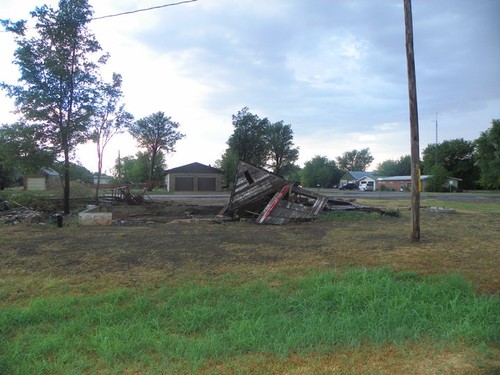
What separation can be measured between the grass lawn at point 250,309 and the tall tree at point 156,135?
2464 inches

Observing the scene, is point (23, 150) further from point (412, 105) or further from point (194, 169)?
point (194, 169)

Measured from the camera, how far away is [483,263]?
698cm

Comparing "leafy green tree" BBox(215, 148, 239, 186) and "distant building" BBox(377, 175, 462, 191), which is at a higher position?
Answer: "leafy green tree" BBox(215, 148, 239, 186)

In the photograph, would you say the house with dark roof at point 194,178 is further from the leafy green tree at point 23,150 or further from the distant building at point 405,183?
the leafy green tree at point 23,150

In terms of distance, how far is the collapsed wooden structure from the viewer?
14625mm

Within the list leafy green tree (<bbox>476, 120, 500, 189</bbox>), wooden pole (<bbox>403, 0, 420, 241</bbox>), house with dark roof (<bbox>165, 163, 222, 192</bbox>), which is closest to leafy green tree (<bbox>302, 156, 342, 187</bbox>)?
leafy green tree (<bbox>476, 120, 500, 189</bbox>)

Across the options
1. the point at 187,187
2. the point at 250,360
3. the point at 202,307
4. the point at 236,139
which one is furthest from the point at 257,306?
the point at 236,139

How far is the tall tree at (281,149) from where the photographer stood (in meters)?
75.6

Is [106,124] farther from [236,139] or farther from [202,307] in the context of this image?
[236,139]

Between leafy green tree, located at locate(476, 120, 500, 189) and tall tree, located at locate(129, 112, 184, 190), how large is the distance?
49322 millimetres

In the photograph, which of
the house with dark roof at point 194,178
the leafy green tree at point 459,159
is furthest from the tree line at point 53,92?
the leafy green tree at point 459,159

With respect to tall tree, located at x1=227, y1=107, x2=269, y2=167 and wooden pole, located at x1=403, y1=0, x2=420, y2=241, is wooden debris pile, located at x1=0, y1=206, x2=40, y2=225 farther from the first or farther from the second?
tall tree, located at x1=227, y1=107, x2=269, y2=167

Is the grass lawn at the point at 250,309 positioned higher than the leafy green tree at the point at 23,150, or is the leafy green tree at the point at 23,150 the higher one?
the leafy green tree at the point at 23,150

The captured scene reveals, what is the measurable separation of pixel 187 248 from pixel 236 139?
6244 centimetres
